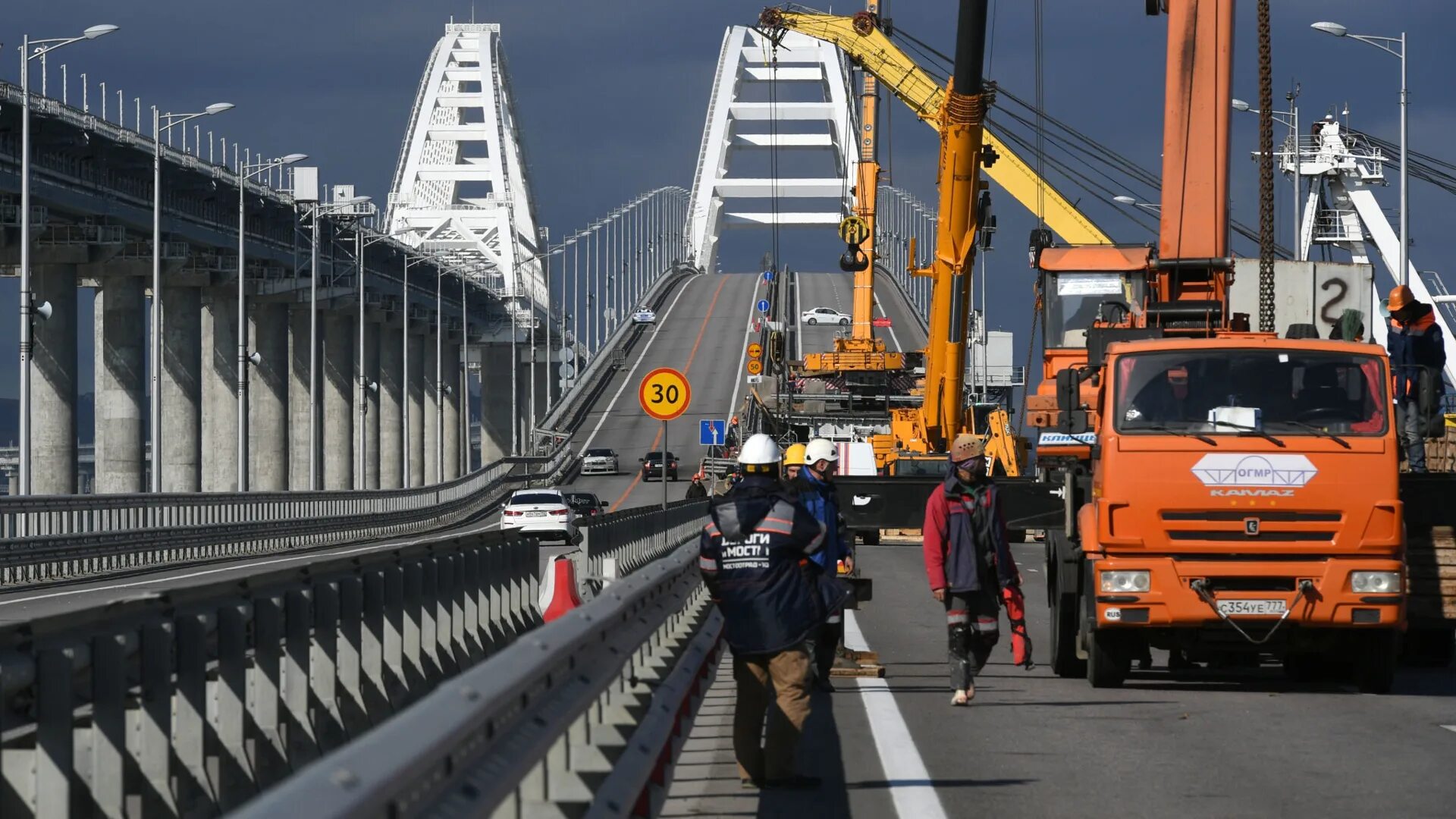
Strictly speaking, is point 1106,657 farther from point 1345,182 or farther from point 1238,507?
point 1345,182

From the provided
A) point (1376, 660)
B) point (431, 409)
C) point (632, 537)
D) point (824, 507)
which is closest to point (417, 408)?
point (431, 409)

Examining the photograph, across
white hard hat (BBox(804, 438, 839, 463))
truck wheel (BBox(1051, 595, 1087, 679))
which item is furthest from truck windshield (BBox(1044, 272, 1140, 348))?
white hard hat (BBox(804, 438, 839, 463))

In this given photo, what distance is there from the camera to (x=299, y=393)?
326ft

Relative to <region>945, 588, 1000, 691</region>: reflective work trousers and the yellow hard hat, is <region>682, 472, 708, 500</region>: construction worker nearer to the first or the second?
the yellow hard hat

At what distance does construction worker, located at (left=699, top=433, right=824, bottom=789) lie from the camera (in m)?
9.68

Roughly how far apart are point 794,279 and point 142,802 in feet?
516

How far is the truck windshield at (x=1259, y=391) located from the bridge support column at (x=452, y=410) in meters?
113

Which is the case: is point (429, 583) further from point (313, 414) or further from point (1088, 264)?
point (313, 414)

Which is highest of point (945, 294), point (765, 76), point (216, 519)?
point (765, 76)

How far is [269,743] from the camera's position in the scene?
10.0 meters

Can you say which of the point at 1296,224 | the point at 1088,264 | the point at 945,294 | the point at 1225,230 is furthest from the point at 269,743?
the point at 1296,224

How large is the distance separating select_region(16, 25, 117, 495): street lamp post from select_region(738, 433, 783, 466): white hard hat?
33189mm

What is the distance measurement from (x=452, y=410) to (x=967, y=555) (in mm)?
120564

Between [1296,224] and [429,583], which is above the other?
[1296,224]
